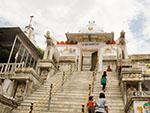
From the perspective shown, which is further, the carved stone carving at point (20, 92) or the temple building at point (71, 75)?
the carved stone carving at point (20, 92)

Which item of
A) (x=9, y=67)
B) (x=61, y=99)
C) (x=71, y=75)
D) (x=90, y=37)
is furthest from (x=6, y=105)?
(x=90, y=37)

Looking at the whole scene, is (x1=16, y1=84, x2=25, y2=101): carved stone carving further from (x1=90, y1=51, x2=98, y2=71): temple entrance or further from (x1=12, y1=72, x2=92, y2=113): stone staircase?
(x1=90, y1=51, x2=98, y2=71): temple entrance

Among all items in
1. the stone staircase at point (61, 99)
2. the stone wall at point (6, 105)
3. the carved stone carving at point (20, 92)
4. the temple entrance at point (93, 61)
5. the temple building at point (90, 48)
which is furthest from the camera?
the temple entrance at point (93, 61)

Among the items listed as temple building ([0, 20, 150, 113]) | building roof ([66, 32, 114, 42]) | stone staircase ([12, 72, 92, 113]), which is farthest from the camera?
building roof ([66, 32, 114, 42])

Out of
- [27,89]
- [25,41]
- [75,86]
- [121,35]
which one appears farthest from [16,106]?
[121,35]

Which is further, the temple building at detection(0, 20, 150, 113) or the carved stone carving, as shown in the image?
the carved stone carving

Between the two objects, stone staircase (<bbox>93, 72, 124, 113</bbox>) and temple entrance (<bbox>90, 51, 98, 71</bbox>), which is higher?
temple entrance (<bbox>90, 51, 98, 71</bbox>)

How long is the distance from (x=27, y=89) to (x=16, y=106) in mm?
1553

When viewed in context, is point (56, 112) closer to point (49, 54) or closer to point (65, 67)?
point (49, 54)

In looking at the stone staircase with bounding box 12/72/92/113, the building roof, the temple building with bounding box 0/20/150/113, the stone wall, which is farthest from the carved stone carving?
the building roof

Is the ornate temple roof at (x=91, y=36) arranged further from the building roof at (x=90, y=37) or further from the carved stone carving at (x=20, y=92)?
the carved stone carving at (x=20, y=92)

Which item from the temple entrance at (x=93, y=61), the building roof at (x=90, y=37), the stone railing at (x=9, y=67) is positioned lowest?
the stone railing at (x=9, y=67)

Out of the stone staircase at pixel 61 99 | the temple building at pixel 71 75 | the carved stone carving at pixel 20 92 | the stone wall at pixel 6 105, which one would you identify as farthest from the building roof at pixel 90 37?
the stone wall at pixel 6 105

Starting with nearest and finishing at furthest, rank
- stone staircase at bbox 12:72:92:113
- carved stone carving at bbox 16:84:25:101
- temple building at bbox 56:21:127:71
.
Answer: stone staircase at bbox 12:72:92:113 < carved stone carving at bbox 16:84:25:101 < temple building at bbox 56:21:127:71
